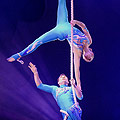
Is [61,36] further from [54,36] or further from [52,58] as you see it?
[52,58]

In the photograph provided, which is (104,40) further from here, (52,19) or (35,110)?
(35,110)

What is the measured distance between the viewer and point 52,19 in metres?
4.18

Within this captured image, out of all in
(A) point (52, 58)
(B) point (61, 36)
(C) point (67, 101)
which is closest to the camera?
(C) point (67, 101)

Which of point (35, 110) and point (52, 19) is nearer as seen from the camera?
point (35, 110)

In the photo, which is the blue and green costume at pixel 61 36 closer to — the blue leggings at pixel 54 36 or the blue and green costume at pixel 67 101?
the blue leggings at pixel 54 36

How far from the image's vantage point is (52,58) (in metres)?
4.14

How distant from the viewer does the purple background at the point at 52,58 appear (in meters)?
3.83

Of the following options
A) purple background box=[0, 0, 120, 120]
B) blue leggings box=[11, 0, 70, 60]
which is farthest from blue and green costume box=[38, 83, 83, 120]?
purple background box=[0, 0, 120, 120]

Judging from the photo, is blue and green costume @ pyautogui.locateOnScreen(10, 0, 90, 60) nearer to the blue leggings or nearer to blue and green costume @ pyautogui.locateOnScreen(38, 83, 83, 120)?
the blue leggings

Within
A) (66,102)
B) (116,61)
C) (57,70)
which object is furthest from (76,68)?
(116,61)

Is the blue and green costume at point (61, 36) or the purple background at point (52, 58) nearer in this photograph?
the blue and green costume at point (61, 36)

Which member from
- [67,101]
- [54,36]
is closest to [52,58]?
[54,36]

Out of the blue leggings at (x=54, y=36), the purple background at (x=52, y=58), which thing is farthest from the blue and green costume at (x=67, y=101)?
the purple background at (x=52, y=58)

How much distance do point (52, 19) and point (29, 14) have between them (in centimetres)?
40
